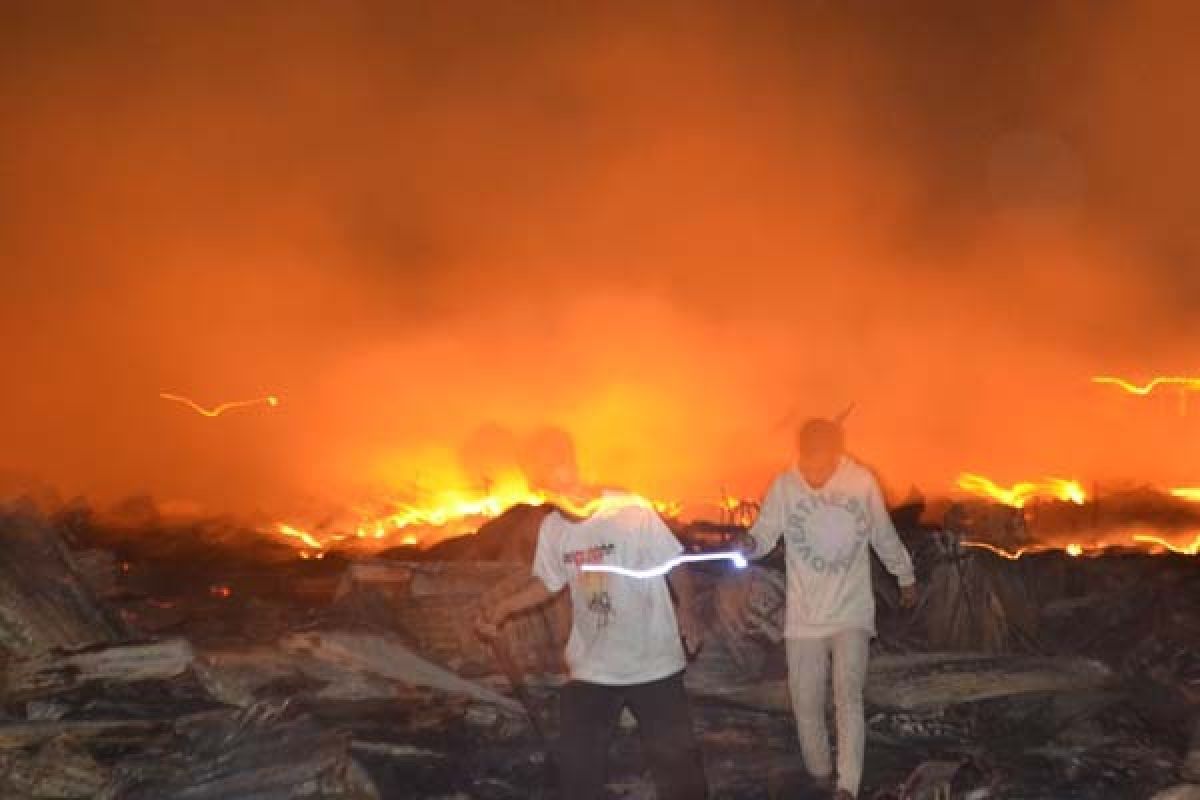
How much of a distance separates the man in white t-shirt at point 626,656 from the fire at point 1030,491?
9.45 metres

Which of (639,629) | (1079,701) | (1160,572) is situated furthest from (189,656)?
(1160,572)

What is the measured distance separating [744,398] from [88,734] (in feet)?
40.1

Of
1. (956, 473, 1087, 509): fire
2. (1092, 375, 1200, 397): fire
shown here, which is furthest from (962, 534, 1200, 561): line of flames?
(1092, 375, 1200, 397): fire

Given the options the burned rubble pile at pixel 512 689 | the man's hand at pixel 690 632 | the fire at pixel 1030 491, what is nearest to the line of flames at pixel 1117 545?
the burned rubble pile at pixel 512 689

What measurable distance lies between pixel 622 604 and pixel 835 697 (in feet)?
A: 4.44

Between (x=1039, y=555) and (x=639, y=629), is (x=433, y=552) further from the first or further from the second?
(x=639, y=629)

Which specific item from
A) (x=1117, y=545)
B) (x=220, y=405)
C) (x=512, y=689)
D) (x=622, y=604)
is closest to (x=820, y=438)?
(x=622, y=604)

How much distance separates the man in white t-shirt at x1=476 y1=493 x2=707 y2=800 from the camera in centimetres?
422

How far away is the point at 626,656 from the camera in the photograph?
166 inches

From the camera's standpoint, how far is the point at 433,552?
10.0 m

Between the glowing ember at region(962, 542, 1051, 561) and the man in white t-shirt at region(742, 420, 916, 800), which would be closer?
the man in white t-shirt at region(742, 420, 916, 800)

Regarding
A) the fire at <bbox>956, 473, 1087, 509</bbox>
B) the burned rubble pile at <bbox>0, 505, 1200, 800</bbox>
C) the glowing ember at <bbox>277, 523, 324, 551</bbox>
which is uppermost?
the burned rubble pile at <bbox>0, 505, 1200, 800</bbox>

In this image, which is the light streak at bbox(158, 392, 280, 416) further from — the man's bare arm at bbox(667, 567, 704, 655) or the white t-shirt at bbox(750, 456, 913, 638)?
the man's bare arm at bbox(667, 567, 704, 655)

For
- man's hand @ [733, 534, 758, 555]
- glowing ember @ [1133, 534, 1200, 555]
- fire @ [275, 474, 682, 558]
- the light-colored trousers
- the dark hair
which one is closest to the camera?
the light-colored trousers
